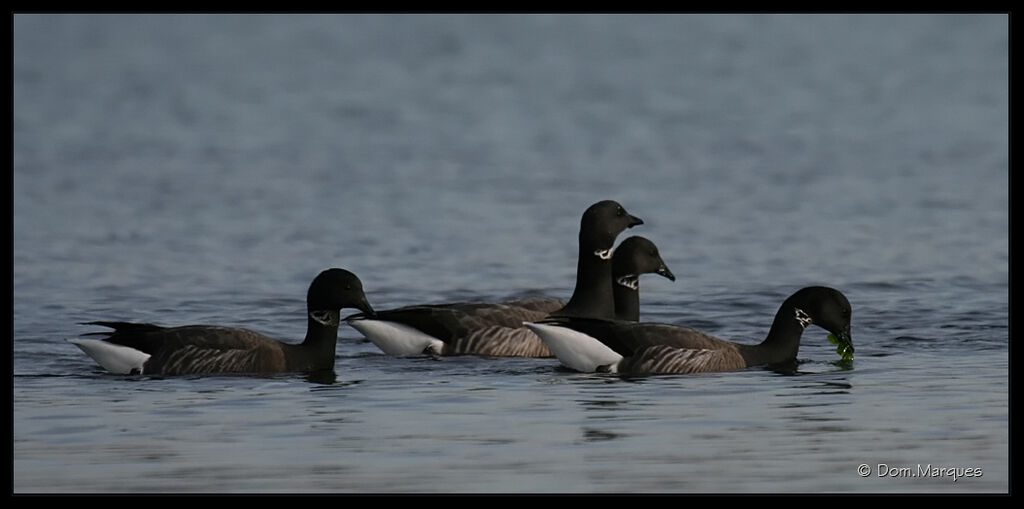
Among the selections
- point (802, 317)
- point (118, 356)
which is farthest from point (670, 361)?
point (118, 356)

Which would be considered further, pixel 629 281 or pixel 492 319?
pixel 629 281

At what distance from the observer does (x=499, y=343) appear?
20828 millimetres

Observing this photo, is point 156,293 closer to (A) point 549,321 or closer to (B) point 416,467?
(A) point 549,321

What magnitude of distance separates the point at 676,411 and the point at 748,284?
9.34 meters

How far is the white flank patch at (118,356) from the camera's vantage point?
18.7 meters

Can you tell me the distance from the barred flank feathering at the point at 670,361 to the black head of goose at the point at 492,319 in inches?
79.1

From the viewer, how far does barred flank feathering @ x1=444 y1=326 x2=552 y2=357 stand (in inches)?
819

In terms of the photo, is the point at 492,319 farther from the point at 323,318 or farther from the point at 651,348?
the point at 651,348

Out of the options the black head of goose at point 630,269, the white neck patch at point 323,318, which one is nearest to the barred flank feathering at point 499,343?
the black head of goose at point 630,269

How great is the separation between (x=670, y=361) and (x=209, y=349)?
4.05m

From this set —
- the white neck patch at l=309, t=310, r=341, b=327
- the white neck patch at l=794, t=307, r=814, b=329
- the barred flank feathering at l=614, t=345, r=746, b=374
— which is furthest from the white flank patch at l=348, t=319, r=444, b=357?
the white neck patch at l=794, t=307, r=814, b=329

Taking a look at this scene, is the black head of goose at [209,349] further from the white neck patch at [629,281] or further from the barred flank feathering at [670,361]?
the white neck patch at [629,281]

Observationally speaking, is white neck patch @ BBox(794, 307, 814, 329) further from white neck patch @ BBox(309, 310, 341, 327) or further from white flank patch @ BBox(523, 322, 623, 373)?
white neck patch @ BBox(309, 310, 341, 327)
